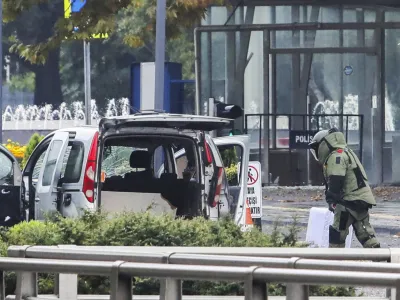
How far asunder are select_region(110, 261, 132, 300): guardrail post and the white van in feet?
21.1

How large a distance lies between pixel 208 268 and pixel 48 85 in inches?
2338

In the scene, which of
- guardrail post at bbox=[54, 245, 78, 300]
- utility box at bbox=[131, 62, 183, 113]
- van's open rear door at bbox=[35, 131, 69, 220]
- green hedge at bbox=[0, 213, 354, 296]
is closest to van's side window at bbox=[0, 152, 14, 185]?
van's open rear door at bbox=[35, 131, 69, 220]

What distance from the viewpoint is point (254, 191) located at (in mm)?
15953

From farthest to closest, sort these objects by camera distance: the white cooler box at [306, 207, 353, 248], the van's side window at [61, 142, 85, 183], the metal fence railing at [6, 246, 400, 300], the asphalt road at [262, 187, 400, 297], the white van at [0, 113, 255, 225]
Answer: the asphalt road at [262, 187, 400, 297]
the white cooler box at [306, 207, 353, 248]
the van's side window at [61, 142, 85, 183]
the white van at [0, 113, 255, 225]
the metal fence railing at [6, 246, 400, 300]

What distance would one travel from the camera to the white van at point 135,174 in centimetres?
1235

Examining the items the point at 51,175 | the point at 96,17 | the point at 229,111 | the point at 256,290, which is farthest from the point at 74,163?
the point at 229,111

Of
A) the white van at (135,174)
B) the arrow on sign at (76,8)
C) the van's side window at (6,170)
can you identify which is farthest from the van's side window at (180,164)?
the arrow on sign at (76,8)

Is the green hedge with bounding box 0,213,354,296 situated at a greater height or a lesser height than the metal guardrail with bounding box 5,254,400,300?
lesser

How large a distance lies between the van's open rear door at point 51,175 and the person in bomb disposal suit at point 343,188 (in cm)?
252

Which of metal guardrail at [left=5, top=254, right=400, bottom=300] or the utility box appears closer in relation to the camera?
metal guardrail at [left=5, top=254, right=400, bottom=300]

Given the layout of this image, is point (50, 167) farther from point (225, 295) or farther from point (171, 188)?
point (225, 295)

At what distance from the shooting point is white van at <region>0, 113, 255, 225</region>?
40.5ft

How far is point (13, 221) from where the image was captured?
14.1 metres

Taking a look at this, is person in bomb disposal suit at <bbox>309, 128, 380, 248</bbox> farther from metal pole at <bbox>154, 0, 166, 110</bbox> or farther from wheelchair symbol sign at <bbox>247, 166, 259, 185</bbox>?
metal pole at <bbox>154, 0, 166, 110</bbox>
